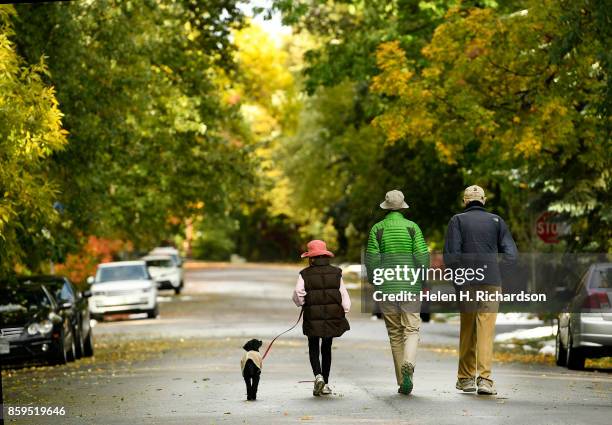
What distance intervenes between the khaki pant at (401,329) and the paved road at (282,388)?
1.48 ft

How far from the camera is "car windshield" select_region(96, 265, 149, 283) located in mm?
43406

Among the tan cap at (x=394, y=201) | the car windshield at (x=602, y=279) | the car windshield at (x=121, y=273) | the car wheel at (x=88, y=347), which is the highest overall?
the tan cap at (x=394, y=201)

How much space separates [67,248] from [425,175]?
2117 centimetres

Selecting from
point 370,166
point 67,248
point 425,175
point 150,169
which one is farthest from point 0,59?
point 370,166

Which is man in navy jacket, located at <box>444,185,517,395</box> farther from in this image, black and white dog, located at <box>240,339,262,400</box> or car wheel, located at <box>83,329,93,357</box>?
car wheel, located at <box>83,329,93,357</box>

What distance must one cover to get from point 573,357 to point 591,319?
86cm

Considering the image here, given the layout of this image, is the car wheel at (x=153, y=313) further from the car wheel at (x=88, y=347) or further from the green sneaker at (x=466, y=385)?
the green sneaker at (x=466, y=385)

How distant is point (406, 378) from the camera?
15789 mm

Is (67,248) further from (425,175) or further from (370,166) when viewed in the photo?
(370,166)

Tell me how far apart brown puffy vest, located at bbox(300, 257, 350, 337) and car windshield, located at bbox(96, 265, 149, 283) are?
27580 mm

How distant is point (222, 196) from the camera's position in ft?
153

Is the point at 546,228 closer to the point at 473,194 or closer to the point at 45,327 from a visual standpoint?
the point at 45,327

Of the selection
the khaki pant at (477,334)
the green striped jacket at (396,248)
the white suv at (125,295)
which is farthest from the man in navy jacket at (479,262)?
the white suv at (125,295)

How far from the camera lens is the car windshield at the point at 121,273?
43.4 metres
